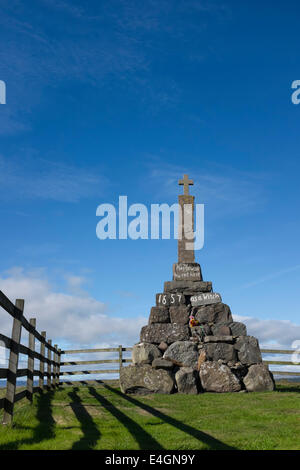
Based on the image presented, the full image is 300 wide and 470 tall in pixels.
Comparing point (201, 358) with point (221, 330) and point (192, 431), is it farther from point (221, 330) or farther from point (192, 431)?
point (192, 431)

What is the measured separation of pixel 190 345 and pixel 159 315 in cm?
167

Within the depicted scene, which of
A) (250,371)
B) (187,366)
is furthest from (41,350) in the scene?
(250,371)

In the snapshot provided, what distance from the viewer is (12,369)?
719 cm

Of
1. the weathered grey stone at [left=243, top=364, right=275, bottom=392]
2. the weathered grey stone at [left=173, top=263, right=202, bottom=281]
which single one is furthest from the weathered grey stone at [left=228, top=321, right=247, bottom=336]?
the weathered grey stone at [left=173, top=263, right=202, bottom=281]

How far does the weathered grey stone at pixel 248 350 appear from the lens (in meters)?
13.8

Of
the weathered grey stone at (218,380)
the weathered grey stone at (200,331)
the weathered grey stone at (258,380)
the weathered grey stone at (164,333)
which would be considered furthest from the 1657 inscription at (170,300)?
the weathered grey stone at (258,380)

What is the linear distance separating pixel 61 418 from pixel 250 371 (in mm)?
7278

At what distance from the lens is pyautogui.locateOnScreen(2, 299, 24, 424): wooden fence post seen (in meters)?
6.86

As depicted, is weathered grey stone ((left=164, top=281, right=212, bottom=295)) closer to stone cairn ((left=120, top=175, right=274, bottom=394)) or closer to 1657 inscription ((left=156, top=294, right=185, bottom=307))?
stone cairn ((left=120, top=175, right=274, bottom=394))

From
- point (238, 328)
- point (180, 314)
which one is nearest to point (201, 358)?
point (238, 328)

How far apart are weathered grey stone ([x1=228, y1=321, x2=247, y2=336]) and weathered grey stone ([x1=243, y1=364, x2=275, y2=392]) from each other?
1.43 m

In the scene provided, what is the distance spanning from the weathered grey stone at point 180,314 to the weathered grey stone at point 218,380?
2484 mm

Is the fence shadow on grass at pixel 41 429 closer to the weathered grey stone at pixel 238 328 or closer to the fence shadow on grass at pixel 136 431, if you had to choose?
the fence shadow on grass at pixel 136 431

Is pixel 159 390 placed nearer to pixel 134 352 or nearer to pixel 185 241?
pixel 134 352
